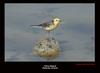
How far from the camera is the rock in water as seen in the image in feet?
9.21

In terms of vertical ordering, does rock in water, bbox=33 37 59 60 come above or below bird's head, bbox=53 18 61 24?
below

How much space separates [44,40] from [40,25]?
15 cm

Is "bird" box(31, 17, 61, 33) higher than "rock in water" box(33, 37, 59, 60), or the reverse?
"bird" box(31, 17, 61, 33)

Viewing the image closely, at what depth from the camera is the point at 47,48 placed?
112 inches

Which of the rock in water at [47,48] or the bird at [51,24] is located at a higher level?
the bird at [51,24]

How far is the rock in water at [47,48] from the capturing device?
2.81 m

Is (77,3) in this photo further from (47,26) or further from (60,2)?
(47,26)

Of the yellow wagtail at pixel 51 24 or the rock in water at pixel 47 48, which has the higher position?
the yellow wagtail at pixel 51 24

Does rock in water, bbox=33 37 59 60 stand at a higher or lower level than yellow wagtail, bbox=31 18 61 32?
lower
